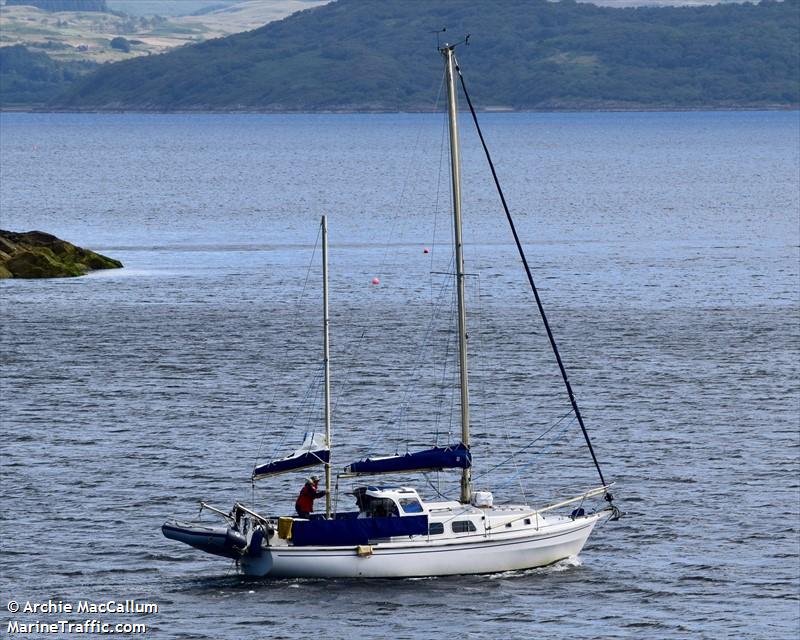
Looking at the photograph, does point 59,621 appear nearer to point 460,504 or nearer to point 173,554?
point 173,554

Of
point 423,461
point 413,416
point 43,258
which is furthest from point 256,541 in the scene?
point 43,258

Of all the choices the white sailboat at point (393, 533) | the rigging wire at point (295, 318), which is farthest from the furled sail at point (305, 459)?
the rigging wire at point (295, 318)

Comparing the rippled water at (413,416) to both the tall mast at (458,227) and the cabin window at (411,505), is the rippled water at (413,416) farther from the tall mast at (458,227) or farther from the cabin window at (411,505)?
the tall mast at (458,227)

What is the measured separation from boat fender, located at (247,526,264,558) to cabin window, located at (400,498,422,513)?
4.24 m

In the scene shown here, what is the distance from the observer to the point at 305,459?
159 feet

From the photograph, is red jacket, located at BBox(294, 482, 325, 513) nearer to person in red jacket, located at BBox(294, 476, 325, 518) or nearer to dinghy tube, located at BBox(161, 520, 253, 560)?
person in red jacket, located at BBox(294, 476, 325, 518)

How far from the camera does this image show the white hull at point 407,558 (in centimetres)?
4716

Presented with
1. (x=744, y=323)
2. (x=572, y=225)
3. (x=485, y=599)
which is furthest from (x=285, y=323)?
(x=572, y=225)

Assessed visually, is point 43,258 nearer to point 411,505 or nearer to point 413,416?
point 413,416

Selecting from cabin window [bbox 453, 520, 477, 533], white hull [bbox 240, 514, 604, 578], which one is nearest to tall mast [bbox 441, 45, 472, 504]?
cabin window [bbox 453, 520, 477, 533]

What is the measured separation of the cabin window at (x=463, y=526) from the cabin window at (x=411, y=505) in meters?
1.20

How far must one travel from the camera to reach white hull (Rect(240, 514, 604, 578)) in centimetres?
4716

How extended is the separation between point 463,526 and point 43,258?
257 feet

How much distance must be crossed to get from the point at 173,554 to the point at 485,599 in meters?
11.0
